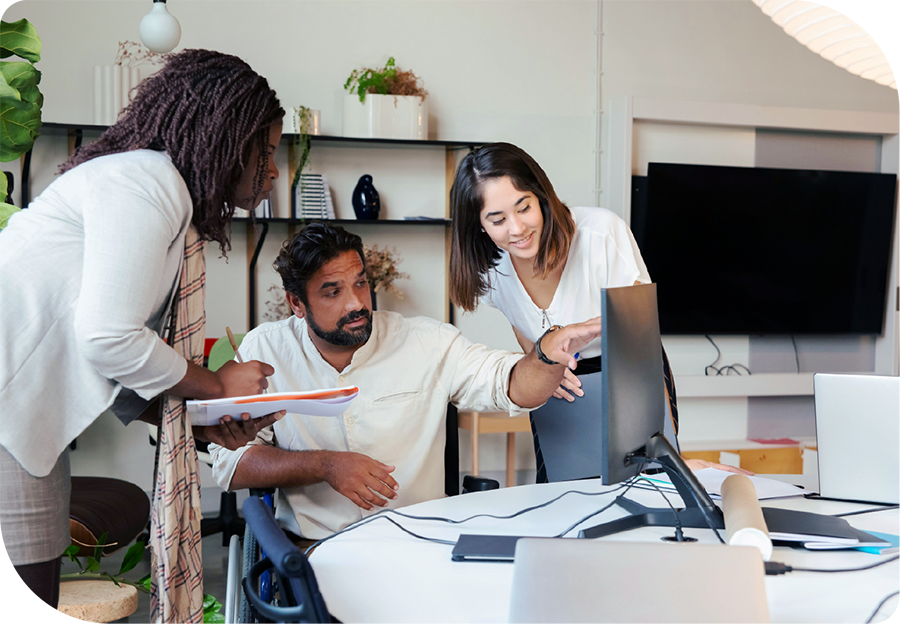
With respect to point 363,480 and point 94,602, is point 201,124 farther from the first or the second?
point 94,602

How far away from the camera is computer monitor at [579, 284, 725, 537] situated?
1.15 m

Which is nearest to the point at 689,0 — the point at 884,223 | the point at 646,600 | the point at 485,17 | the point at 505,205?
the point at 485,17

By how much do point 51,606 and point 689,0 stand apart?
14.0 feet

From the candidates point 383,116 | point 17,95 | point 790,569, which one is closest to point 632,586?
point 790,569

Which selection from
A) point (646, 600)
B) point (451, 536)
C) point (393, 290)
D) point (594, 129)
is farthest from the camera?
point (594, 129)

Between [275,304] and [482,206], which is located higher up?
[482,206]

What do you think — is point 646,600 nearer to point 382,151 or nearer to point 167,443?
point 167,443

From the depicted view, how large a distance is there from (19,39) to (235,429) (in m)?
1.11

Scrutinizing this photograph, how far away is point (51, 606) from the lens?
3.84ft

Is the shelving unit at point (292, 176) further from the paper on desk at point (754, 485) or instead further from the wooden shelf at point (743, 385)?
the paper on desk at point (754, 485)

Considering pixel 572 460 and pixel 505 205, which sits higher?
pixel 505 205

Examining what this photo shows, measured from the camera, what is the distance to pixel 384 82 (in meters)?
3.73

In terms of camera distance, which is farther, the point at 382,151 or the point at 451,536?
the point at 382,151

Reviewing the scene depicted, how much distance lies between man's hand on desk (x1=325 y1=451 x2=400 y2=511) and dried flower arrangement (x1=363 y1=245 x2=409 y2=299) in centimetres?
205
